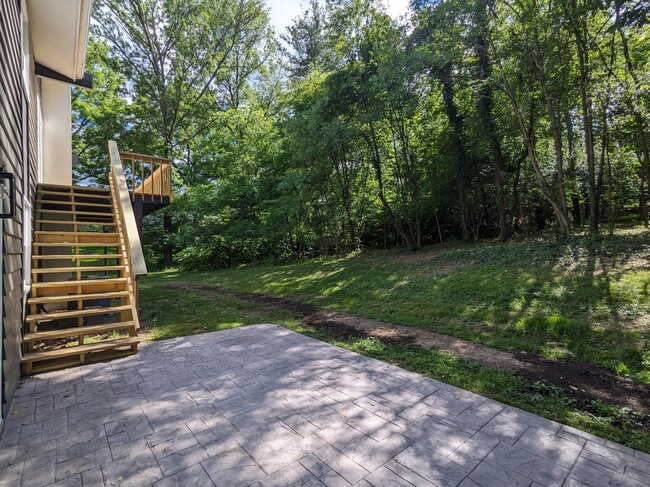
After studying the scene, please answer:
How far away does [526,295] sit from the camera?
5266mm

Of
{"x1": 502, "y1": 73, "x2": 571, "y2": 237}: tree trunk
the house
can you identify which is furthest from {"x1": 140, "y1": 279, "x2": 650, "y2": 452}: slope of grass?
{"x1": 502, "y1": 73, "x2": 571, "y2": 237}: tree trunk

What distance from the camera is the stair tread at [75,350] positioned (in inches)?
126

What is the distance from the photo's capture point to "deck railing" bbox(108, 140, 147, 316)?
3.99 meters

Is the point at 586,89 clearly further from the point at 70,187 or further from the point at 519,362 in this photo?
the point at 70,187

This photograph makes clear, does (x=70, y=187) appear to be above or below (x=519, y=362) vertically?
above

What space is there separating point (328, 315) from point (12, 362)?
4.15 m

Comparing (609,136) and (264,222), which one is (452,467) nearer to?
(609,136)

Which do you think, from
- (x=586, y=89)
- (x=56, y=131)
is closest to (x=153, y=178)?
(x=56, y=131)

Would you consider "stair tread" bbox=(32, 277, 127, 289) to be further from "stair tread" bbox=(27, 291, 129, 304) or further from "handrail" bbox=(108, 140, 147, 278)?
"handrail" bbox=(108, 140, 147, 278)

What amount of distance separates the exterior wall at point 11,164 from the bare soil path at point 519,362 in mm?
3447

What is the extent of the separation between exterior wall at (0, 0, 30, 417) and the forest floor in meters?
1.85

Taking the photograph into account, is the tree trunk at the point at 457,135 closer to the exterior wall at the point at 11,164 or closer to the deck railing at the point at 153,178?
the deck railing at the point at 153,178

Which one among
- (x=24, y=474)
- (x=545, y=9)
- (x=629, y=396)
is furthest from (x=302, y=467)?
(x=545, y=9)

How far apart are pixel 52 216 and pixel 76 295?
2.51m
